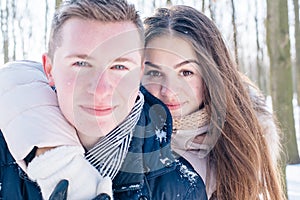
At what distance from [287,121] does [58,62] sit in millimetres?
4845

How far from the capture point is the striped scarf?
131 centimetres

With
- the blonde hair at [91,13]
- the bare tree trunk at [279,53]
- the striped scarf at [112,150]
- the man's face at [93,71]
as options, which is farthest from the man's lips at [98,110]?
the bare tree trunk at [279,53]

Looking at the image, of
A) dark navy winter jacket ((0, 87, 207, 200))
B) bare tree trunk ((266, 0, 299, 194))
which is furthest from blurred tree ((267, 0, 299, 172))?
dark navy winter jacket ((0, 87, 207, 200))

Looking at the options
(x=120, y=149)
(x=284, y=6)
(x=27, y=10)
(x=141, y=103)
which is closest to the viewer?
(x=120, y=149)

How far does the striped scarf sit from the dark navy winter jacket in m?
0.03

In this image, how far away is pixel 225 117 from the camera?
1.90 metres

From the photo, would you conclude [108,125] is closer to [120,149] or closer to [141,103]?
[120,149]

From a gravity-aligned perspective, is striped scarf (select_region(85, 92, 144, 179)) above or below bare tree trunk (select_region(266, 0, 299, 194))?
below

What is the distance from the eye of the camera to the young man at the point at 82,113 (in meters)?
1.16

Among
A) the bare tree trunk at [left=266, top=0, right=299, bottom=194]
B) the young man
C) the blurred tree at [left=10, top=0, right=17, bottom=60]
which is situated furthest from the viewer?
the blurred tree at [left=10, top=0, right=17, bottom=60]

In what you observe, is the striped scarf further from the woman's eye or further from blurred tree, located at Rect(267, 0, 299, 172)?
blurred tree, located at Rect(267, 0, 299, 172)

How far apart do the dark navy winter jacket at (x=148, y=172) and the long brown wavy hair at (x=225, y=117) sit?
271mm

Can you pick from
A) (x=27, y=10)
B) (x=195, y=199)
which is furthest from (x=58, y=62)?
(x=27, y=10)

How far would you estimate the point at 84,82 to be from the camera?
48.1 inches
